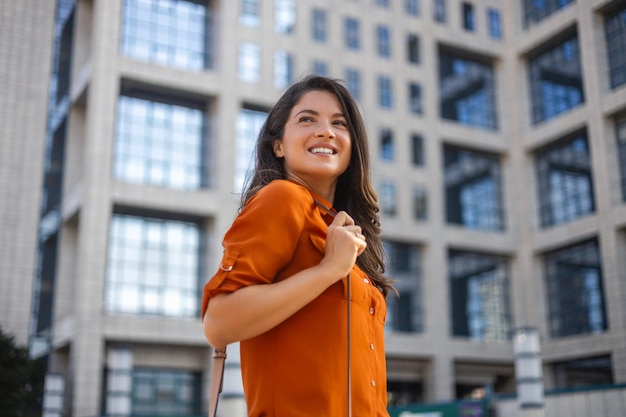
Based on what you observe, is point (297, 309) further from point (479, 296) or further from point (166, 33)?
point (479, 296)

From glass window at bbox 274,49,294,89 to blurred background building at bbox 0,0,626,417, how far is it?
0.10 metres

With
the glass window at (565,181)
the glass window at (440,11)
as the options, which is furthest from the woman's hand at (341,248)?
the glass window at (440,11)

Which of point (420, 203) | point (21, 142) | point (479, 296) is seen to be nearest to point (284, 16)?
point (420, 203)

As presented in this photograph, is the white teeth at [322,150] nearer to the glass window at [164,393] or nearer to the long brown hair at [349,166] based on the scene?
the long brown hair at [349,166]

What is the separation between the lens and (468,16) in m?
42.3

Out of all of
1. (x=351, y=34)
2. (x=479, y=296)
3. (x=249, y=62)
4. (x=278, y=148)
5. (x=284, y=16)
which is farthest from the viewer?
(x=479, y=296)

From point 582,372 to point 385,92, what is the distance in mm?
15597

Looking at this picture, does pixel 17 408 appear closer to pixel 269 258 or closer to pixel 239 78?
pixel 239 78

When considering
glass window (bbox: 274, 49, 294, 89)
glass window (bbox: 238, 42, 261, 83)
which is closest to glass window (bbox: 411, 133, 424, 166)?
glass window (bbox: 274, 49, 294, 89)

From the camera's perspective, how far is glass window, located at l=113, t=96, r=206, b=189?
110 ft

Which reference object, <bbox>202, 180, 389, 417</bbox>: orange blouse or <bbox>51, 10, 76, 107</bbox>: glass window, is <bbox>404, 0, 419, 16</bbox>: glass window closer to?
<bbox>51, 10, 76, 107</bbox>: glass window

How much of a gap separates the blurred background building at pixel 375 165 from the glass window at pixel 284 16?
0.21ft

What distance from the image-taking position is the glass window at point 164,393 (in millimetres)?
32000

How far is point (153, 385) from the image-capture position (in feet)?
107
